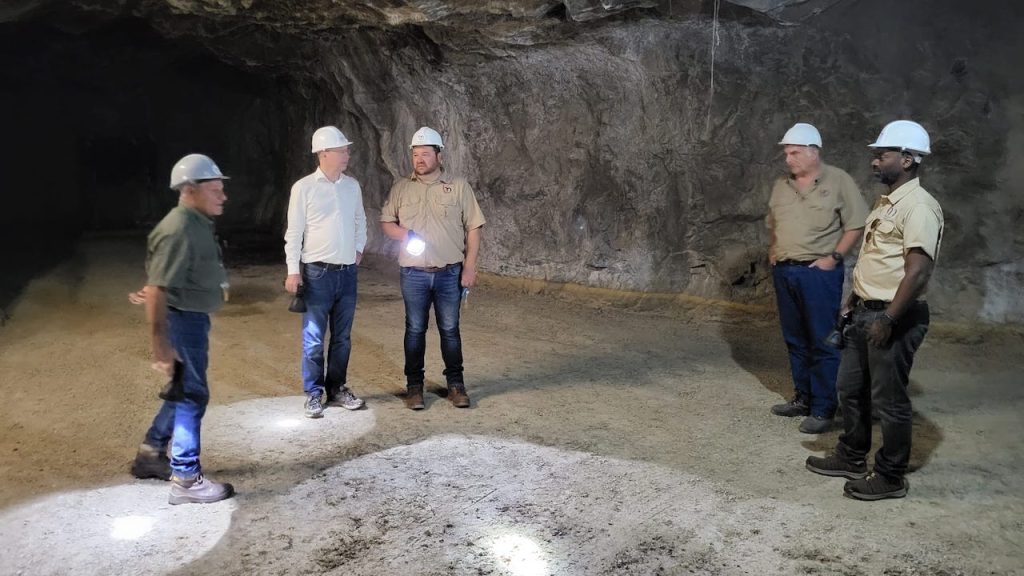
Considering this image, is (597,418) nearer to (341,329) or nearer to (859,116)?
(341,329)

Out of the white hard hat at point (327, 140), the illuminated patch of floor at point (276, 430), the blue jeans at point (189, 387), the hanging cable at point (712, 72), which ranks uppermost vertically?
the hanging cable at point (712, 72)

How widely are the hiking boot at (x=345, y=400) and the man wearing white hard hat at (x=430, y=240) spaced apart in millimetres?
345

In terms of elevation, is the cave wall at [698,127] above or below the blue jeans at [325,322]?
above

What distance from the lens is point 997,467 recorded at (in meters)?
4.06

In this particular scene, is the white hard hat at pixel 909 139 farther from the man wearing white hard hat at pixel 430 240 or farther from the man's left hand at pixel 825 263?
the man wearing white hard hat at pixel 430 240

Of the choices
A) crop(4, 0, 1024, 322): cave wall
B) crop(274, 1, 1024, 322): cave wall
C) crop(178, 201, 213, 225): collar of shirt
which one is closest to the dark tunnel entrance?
crop(4, 0, 1024, 322): cave wall

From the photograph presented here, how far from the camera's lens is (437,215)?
485 centimetres

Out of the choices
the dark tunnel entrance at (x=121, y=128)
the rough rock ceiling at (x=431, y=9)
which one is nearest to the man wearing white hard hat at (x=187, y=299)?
the rough rock ceiling at (x=431, y=9)

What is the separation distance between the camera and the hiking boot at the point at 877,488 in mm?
3602

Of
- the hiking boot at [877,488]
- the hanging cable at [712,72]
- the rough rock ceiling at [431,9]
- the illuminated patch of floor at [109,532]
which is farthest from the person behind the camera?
the hanging cable at [712,72]

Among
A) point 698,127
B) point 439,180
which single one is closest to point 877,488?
point 439,180

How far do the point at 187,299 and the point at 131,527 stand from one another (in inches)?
41.5

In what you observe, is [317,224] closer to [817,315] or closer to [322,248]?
[322,248]

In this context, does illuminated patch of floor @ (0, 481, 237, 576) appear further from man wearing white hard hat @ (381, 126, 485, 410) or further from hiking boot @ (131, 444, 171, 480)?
man wearing white hard hat @ (381, 126, 485, 410)
